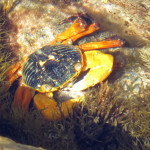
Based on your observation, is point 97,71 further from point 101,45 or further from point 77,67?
point 101,45

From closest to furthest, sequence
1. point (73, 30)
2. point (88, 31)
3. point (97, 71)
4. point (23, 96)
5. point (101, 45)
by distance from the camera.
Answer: point (97, 71) → point (23, 96) → point (101, 45) → point (73, 30) → point (88, 31)

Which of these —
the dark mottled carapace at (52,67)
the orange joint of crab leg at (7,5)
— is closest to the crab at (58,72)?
the dark mottled carapace at (52,67)

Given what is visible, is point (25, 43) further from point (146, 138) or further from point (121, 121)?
point (146, 138)

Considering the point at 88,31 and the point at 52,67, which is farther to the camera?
the point at 88,31

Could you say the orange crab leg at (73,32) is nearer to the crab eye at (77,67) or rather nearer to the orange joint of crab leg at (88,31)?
the orange joint of crab leg at (88,31)

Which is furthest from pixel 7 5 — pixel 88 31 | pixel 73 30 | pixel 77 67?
pixel 77 67

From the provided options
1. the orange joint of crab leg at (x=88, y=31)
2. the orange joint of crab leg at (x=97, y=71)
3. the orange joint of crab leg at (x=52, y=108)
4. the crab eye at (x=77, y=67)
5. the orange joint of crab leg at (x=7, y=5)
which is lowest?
the orange joint of crab leg at (x=52, y=108)

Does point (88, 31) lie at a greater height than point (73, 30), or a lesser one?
lesser
